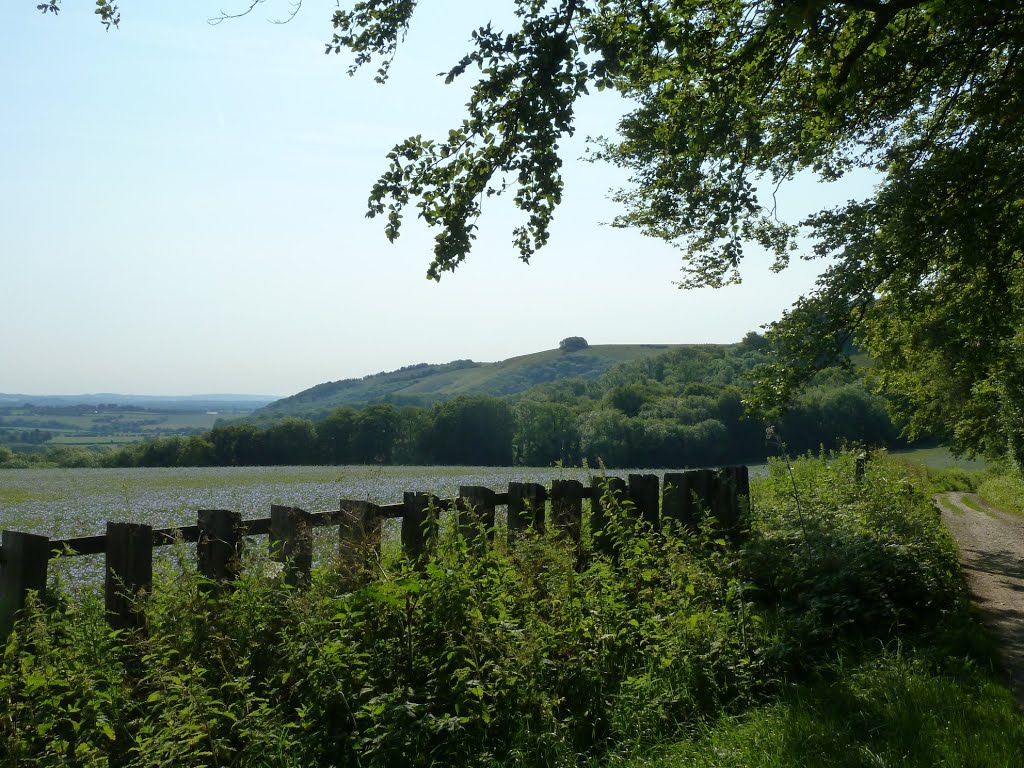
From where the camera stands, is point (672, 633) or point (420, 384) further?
point (420, 384)

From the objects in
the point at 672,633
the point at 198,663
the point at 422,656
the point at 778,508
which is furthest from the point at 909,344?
the point at 198,663

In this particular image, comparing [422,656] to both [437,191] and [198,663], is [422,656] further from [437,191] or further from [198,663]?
[437,191]

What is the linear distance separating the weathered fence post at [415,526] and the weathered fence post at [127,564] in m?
1.89

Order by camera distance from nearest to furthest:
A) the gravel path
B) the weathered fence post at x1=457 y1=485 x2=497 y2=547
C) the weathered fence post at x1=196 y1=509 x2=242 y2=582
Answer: the weathered fence post at x1=196 y1=509 x2=242 y2=582, the gravel path, the weathered fence post at x1=457 y1=485 x2=497 y2=547

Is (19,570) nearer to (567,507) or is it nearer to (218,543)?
(218,543)

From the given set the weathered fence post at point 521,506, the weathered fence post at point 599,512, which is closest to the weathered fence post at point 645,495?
the weathered fence post at point 599,512

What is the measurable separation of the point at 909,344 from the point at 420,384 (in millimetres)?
153885

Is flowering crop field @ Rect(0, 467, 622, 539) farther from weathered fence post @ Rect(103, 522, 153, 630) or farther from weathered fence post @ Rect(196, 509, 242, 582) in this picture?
weathered fence post @ Rect(103, 522, 153, 630)

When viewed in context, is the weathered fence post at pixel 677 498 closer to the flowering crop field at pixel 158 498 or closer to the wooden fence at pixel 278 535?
the wooden fence at pixel 278 535

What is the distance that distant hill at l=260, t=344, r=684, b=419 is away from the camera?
155 meters

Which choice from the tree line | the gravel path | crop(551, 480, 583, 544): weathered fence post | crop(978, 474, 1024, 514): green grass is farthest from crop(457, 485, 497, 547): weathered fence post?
the tree line

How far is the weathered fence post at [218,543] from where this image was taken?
534 centimetres

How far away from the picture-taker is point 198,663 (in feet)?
14.9

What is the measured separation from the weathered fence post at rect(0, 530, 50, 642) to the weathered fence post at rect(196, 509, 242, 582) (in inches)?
38.3
